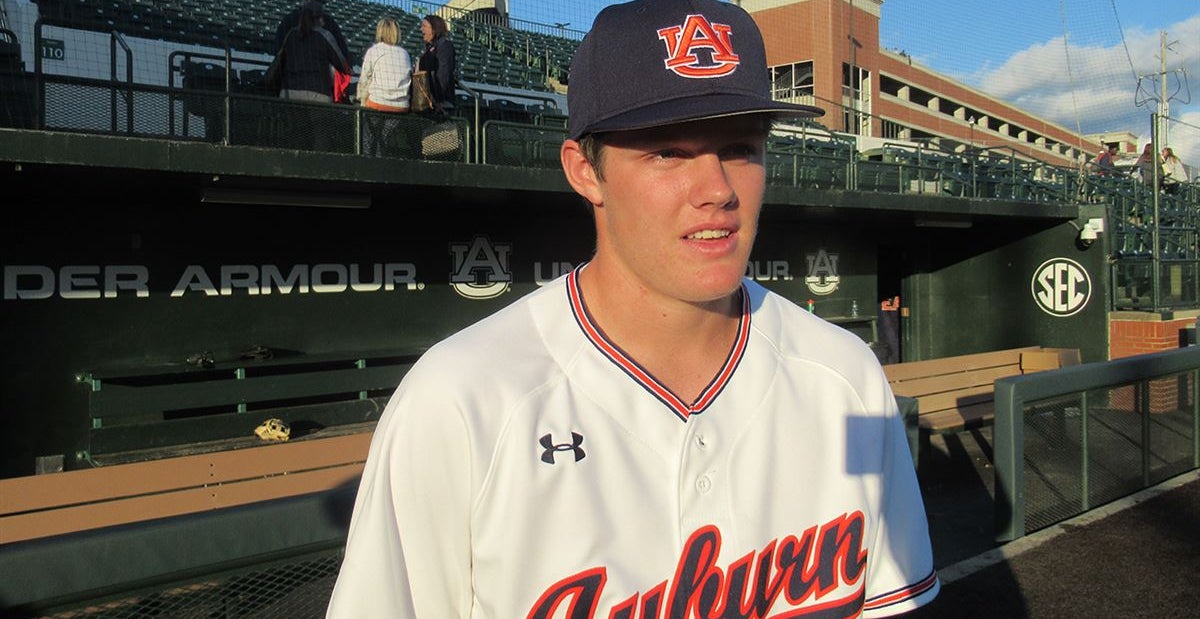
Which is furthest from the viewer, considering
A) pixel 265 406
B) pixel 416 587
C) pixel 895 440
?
pixel 265 406

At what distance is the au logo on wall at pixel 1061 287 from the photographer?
10742 mm

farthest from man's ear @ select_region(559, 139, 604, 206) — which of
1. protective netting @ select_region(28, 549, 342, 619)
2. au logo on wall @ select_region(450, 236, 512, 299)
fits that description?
au logo on wall @ select_region(450, 236, 512, 299)

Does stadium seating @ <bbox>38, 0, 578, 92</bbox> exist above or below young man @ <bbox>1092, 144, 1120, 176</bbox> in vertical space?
above

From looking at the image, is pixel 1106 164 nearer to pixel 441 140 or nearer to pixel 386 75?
pixel 441 140

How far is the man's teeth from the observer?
136cm

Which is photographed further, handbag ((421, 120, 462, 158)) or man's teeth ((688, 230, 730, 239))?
handbag ((421, 120, 462, 158))

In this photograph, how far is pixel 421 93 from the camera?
6816mm

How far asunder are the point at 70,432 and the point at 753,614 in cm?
651

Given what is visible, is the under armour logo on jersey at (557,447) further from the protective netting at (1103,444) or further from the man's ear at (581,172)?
the protective netting at (1103,444)

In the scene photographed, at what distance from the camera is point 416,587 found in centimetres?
122

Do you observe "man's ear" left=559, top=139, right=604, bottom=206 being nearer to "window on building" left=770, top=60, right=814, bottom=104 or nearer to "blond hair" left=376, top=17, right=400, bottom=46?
"blond hair" left=376, top=17, right=400, bottom=46

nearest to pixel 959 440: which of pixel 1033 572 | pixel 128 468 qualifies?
pixel 1033 572

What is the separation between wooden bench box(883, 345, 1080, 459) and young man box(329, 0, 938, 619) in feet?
17.1

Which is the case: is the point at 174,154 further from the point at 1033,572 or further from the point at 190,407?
the point at 1033,572
